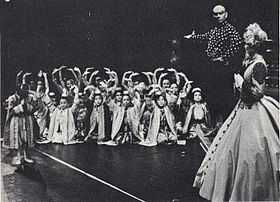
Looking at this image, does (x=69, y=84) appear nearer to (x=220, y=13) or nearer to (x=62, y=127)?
(x=62, y=127)

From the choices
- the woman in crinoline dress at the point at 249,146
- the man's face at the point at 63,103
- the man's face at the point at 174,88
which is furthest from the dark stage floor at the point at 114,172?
the man's face at the point at 174,88

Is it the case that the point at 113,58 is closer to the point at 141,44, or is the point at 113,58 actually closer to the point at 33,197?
the point at 141,44

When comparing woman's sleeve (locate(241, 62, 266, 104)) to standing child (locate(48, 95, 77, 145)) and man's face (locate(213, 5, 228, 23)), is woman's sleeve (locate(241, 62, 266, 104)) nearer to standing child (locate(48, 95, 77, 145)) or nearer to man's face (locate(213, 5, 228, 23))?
man's face (locate(213, 5, 228, 23))

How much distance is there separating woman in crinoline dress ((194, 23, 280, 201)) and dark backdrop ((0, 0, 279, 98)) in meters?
0.42

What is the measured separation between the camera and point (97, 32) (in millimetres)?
→ 3049

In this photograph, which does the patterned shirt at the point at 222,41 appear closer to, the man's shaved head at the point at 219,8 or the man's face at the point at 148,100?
the man's shaved head at the point at 219,8

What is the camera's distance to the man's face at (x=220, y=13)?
2.89 meters

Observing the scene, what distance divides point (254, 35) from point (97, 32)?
113 centimetres

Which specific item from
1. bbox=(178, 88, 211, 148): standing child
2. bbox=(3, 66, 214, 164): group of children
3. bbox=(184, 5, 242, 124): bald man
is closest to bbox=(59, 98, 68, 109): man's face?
bbox=(3, 66, 214, 164): group of children

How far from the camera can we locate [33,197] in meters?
2.92

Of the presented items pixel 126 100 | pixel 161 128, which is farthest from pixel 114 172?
pixel 126 100

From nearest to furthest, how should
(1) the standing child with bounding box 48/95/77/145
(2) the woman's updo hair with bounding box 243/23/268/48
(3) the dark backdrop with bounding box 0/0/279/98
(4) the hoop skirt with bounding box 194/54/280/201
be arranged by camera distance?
(4) the hoop skirt with bounding box 194/54/280/201 → (2) the woman's updo hair with bounding box 243/23/268/48 → (3) the dark backdrop with bounding box 0/0/279/98 → (1) the standing child with bounding box 48/95/77/145

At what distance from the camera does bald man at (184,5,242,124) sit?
9.41 ft

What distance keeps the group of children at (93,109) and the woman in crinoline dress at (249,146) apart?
1.42ft
